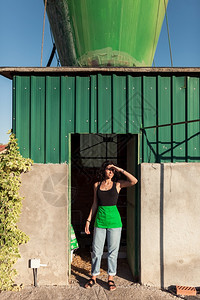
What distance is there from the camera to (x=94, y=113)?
3795 millimetres

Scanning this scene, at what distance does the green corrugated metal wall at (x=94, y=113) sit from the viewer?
12.4ft

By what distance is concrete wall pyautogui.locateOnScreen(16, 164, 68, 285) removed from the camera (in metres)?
3.65

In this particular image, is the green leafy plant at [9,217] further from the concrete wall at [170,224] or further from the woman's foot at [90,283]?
the concrete wall at [170,224]

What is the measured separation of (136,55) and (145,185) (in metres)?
3.08

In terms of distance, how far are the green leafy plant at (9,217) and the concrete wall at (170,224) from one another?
2257 mm

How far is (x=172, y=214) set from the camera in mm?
3682

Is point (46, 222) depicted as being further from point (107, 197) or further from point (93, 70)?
point (93, 70)

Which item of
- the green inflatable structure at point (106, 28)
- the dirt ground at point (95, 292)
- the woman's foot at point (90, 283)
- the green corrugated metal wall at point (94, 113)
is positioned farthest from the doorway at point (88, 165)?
the green inflatable structure at point (106, 28)

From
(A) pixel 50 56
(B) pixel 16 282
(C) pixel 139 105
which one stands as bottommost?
(B) pixel 16 282

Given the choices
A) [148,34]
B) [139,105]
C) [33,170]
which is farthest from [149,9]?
[33,170]

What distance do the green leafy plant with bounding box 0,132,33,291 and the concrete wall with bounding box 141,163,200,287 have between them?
2257 millimetres

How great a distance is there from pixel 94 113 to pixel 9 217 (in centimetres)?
245

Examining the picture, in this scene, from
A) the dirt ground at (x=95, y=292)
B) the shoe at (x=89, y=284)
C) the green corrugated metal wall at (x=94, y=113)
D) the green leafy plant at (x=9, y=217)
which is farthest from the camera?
the green corrugated metal wall at (x=94, y=113)

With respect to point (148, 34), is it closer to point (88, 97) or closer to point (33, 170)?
point (88, 97)
